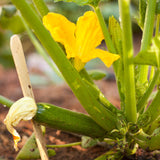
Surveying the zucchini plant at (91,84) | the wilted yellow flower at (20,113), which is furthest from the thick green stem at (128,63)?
the wilted yellow flower at (20,113)

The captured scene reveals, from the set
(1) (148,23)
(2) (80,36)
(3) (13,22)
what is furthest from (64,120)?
(3) (13,22)

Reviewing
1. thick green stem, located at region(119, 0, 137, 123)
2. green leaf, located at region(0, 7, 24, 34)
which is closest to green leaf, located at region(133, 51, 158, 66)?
thick green stem, located at region(119, 0, 137, 123)

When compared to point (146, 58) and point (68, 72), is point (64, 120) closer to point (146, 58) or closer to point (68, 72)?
point (68, 72)

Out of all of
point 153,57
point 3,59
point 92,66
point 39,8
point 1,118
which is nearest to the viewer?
point 153,57

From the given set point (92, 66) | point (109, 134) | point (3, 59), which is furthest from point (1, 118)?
point (3, 59)

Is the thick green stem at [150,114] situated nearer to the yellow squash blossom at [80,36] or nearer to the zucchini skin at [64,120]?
the zucchini skin at [64,120]

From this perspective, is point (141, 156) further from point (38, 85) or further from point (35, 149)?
point (38, 85)
